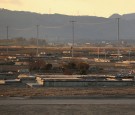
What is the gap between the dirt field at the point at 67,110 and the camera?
17.2 m

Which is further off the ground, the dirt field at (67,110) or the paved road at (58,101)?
the paved road at (58,101)

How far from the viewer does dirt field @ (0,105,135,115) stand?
17.2 metres

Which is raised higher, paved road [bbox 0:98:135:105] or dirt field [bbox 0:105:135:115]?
paved road [bbox 0:98:135:105]

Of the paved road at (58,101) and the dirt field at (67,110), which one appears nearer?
the dirt field at (67,110)

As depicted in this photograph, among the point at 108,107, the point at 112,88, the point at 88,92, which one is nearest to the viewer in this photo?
the point at 108,107

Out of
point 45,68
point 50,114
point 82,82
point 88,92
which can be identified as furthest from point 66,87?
point 45,68

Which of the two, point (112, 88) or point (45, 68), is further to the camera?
point (45, 68)

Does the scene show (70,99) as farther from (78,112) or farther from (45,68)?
(45,68)

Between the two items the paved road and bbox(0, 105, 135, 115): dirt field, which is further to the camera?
the paved road

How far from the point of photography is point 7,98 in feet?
70.3

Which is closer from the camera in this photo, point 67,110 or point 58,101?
point 67,110

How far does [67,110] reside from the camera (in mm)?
17781

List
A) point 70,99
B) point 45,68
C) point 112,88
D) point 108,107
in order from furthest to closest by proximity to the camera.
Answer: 1. point 45,68
2. point 112,88
3. point 70,99
4. point 108,107

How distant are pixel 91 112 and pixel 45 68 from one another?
25.6 meters
